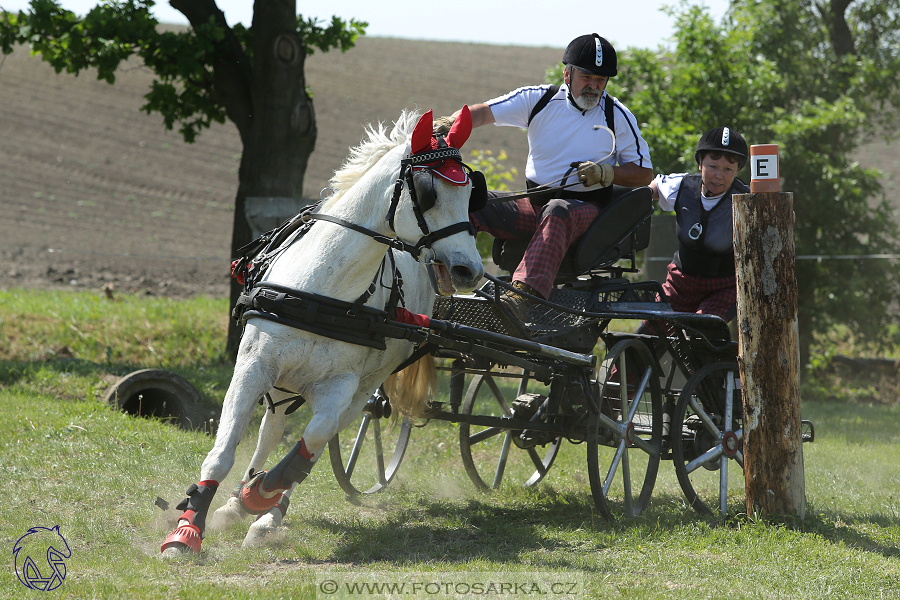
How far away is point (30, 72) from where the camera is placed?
27484mm

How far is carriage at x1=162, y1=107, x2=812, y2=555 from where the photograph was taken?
3.52 meters

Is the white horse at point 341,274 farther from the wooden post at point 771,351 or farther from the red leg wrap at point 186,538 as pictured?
the wooden post at point 771,351

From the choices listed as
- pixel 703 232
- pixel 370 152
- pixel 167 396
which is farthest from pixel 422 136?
pixel 167 396

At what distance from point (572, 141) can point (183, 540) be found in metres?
3.04

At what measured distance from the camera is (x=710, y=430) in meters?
5.16

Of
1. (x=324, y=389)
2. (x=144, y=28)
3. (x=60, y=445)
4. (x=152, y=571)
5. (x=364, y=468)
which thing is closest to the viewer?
(x=152, y=571)

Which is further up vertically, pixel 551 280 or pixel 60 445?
pixel 551 280

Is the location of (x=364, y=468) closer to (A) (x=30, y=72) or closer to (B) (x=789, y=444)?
(B) (x=789, y=444)

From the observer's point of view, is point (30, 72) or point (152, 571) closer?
point (152, 571)

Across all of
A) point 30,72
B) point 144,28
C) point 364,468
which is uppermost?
point 30,72

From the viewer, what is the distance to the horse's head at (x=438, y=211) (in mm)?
3361

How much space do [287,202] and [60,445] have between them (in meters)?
3.66

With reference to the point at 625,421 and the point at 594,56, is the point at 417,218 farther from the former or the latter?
the point at 625,421

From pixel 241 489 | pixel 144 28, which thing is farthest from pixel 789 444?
pixel 144 28
